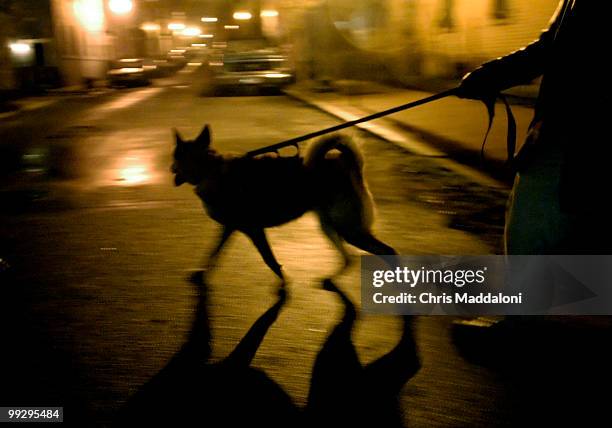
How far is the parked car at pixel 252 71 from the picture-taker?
24000 millimetres

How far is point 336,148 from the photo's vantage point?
4.70 metres

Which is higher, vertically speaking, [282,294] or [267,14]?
[267,14]

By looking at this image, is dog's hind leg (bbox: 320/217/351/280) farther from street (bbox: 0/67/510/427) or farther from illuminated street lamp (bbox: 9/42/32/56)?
illuminated street lamp (bbox: 9/42/32/56)

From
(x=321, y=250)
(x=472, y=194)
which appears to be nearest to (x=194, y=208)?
(x=321, y=250)

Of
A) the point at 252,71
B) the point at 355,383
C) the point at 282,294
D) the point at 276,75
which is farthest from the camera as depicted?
the point at 276,75

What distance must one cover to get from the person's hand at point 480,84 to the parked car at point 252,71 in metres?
20.5

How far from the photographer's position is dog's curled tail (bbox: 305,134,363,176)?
15.4ft

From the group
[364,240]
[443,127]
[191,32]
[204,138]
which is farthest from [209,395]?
[191,32]

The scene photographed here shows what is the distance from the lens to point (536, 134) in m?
3.79

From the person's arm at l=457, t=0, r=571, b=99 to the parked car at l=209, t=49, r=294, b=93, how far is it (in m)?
20.5

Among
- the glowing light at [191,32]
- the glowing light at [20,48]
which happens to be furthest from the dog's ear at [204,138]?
the glowing light at [191,32]

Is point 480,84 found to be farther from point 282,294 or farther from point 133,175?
point 133,175

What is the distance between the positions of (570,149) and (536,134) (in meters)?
0.23

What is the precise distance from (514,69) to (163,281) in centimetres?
306
